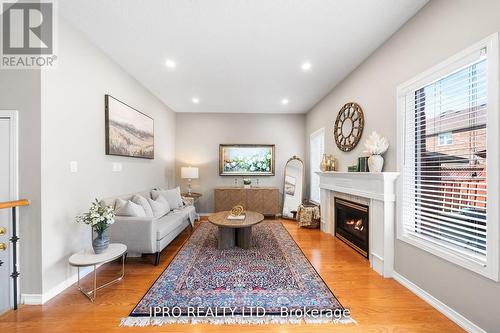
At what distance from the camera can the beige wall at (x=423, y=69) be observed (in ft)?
5.05

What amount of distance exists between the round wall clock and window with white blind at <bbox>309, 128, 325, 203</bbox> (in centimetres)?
114

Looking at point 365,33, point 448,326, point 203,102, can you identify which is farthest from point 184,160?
point 448,326

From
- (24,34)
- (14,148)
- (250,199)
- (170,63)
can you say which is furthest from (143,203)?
(250,199)

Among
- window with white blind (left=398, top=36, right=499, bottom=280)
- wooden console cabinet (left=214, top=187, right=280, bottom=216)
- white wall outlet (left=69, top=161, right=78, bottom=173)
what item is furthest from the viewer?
wooden console cabinet (left=214, top=187, right=280, bottom=216)

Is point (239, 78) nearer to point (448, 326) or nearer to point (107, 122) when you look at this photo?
point (107, 122)

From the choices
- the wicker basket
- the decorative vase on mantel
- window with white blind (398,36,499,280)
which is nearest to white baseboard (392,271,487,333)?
window with white blind (398,36,499,280)

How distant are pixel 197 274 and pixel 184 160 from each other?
384cm

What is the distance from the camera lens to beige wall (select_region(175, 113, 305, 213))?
5.83 meters

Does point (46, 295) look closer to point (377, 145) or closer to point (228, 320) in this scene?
point (228, 320)

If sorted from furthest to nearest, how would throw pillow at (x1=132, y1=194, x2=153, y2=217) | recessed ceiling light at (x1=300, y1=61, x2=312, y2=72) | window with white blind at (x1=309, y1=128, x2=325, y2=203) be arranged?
window with white blind at (x1=309, y1=128, x2=325, y2=203)
throw pillow at (x1=132, y1=194, x2=153, y2=217)
recessed ceiling light at (x1=300, y1=61, x2=312, y2=72)

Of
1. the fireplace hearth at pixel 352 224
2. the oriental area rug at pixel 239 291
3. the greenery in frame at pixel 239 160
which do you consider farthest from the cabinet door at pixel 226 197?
the fireplace hearth at pixel 352 224

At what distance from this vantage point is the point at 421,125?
217 centimetres

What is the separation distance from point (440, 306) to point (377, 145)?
1656 millimetres

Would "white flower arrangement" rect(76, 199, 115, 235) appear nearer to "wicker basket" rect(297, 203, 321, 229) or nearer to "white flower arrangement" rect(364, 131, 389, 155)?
"white flower arrangement" rect(364, 131, 389, 155)
